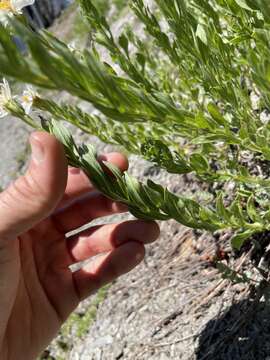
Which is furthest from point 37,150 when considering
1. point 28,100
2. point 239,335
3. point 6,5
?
point 239,335

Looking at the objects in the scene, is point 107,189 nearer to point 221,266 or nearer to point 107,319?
point 221,266

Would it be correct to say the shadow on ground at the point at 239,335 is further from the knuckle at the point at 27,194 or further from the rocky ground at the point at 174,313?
the knuckle at the point at 27,194

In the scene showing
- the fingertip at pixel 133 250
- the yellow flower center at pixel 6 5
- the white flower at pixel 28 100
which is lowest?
the fingertip at pixel 133 250

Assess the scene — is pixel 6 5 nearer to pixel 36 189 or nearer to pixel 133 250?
pixel 36 189

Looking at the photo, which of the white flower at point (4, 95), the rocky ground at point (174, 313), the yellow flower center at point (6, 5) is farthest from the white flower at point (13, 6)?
the rocky ground at point (174, 313)

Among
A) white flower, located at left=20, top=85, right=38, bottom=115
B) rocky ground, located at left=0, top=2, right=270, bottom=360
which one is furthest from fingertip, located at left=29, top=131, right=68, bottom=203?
rocky ground, located at left=0, top=2, right=270, bottom=360

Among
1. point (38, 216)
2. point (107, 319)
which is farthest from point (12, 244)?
point (107, 319)
